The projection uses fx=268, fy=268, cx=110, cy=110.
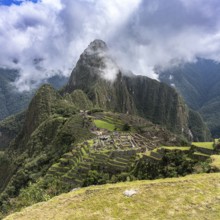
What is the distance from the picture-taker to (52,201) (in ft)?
51.1

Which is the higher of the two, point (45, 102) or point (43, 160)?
point (45, 102)

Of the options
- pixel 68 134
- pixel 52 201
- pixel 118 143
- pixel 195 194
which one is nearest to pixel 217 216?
pixel 195 194

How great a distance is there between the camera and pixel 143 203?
45.7 feet

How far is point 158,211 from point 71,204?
4.73 m

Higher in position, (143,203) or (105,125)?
(105,125)

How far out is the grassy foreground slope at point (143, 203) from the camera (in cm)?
1302

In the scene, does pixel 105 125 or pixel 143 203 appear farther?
pixel 105 125

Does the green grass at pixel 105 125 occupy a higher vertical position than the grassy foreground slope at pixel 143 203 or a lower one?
higher

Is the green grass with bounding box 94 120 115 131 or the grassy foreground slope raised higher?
the green grass with bounding box 94 120 115 131

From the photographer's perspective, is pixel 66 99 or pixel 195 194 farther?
pixel 66 99

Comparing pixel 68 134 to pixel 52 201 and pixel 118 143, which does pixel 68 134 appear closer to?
pixel 118 143

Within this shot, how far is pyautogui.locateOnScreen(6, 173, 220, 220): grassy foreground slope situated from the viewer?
13023mm

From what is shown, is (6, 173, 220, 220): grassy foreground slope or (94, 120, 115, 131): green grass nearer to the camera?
(6, 173, 220, 220): grassy foreground slope

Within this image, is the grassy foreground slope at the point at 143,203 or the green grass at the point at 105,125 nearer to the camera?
the grassy foreground slope at the point at 143,203
